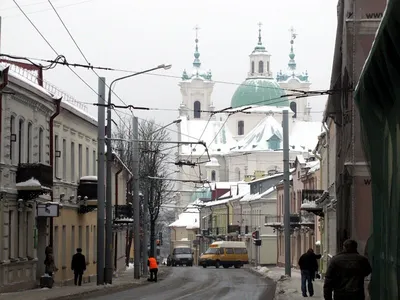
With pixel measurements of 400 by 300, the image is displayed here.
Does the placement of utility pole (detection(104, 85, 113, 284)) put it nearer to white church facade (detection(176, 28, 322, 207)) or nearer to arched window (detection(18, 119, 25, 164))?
arched window (detection(18, 119, 25, 164))

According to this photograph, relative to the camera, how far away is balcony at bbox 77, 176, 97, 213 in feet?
141

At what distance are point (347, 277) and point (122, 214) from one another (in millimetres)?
37415

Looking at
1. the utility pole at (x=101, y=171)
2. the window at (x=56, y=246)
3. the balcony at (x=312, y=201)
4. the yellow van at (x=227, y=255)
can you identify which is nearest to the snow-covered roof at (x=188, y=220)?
the yellow van at (x=227, y=255)

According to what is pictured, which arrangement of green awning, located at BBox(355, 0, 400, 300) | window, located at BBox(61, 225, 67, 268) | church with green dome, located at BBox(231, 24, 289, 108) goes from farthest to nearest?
church with green dome, located at BBox(231, 24, 289, 108)
window, located at BBox(61, 225, 67, 268)
green awning, located at BBox(355, 0, 400, 300)

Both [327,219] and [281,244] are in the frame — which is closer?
[327,219]

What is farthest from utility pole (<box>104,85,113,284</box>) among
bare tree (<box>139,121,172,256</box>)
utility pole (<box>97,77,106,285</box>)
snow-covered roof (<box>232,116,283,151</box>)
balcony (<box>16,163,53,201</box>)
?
snow-covered roof (<box>232,116,283,151</box>)

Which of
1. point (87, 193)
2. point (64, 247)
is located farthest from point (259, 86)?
point (64, 247)

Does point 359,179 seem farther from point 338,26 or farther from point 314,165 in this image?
point 314,165

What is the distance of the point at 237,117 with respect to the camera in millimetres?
171250

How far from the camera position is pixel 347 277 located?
1374cm

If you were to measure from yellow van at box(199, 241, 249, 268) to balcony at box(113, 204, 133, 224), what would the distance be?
26.9 m

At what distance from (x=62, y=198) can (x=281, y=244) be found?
1689 inches

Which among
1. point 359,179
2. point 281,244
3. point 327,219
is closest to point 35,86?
point 359,179

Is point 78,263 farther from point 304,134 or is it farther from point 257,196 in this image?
point 304,134
